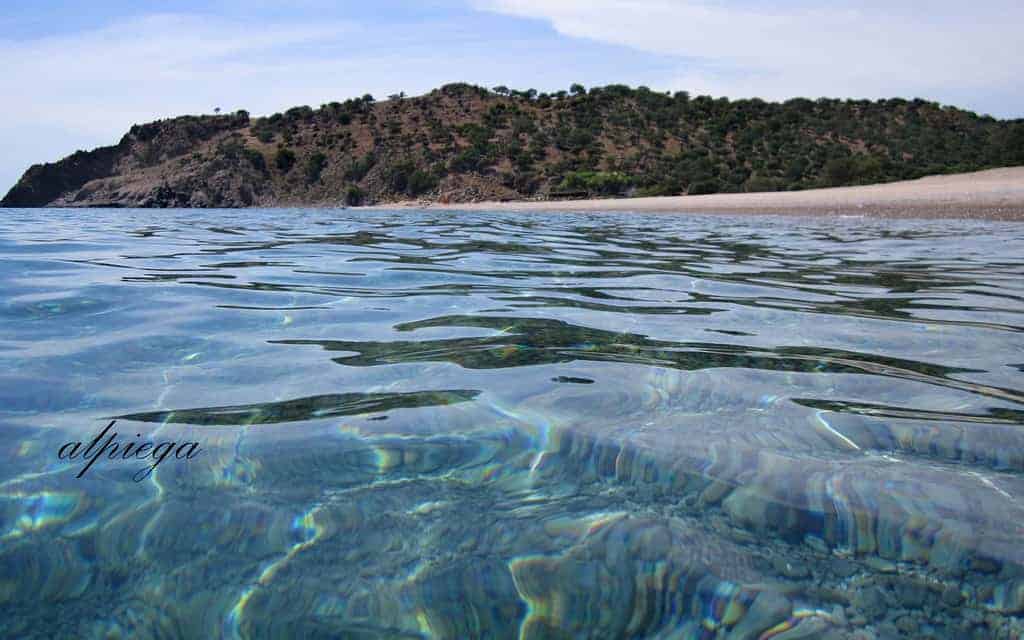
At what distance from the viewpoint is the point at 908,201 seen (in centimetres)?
1521

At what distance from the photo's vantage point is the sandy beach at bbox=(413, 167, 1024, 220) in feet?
44.2

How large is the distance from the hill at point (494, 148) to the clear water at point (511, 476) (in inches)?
1284

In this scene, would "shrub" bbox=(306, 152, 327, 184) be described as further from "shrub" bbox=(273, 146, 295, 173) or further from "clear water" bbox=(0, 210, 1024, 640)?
"clear water" bbox=(0, 210, 1024, 640)

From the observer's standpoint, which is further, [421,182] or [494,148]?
[494,148]

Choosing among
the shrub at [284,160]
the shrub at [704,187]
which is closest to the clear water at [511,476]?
the shrub at [704,187]

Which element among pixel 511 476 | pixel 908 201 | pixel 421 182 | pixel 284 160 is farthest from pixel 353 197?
pixel 511 476

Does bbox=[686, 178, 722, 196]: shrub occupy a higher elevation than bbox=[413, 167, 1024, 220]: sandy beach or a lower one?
higher

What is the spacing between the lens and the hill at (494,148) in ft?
135

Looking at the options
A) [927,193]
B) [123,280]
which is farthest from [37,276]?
[927,193]

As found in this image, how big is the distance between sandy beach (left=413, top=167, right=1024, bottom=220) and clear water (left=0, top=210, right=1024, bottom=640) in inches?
475

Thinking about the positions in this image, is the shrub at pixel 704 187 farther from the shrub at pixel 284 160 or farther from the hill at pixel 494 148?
the shrub at pixel 284 160

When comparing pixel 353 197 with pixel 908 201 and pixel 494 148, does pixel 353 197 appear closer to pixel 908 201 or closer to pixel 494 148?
pixel 494 148

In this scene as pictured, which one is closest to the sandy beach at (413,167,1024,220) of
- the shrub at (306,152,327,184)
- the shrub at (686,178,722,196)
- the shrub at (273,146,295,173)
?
the shrub at (686,178,722,196)

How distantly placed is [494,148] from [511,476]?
4760 cm
